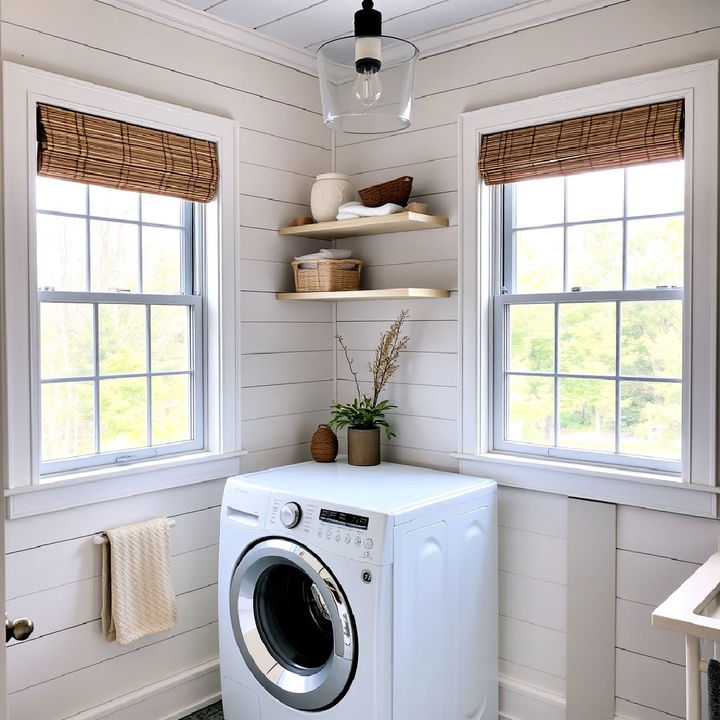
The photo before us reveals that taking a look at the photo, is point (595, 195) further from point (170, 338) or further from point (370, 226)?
point (170, 338)

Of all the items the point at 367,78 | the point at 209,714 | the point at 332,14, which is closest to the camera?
the point at 367,78

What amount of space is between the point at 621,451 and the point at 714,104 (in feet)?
3.77

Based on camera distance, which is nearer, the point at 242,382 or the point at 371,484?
the point at 371,484

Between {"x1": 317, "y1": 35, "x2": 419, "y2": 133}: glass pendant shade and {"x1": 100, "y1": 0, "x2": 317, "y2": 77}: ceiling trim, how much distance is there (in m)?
1.15

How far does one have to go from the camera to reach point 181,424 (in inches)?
110

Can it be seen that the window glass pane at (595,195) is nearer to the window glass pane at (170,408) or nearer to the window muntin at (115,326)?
the window muntin at (115,326)

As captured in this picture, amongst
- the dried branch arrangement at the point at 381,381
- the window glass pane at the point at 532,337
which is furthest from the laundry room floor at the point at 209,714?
the window glass pane at the point at 532,337

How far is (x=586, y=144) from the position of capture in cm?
246

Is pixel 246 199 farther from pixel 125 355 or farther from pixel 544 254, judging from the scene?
pixel 544 254

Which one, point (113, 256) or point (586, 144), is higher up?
point (586, 144)

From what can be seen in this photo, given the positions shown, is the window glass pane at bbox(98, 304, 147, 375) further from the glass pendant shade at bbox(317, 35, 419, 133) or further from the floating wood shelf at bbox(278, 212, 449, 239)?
the glass pendant shade at bbox(317, 35, 419, 133)

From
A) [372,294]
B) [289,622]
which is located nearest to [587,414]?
[372,294]

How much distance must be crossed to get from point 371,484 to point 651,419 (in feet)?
3.22

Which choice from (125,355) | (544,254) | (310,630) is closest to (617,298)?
(544,254)
